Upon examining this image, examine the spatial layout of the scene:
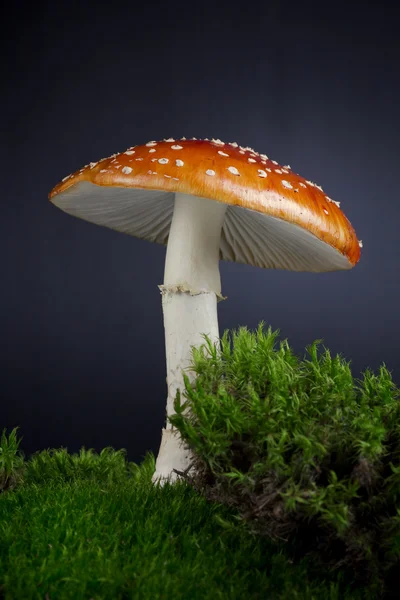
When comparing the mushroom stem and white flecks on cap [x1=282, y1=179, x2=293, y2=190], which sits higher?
white flecks on cap [x1=282, y1=179, x2=293, y2=190]

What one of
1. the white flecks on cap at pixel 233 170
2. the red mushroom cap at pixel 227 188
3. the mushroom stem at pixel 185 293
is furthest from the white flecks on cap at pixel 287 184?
the mushroom stem at pixel 185 293

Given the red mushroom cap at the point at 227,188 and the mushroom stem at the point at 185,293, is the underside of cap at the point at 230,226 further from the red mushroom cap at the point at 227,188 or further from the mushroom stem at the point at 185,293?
the mushroom stem at the point at 185,293

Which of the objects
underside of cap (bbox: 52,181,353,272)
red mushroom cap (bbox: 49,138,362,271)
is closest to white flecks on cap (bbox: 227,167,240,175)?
red mushroom cap (bbox: 49,138,362,271)

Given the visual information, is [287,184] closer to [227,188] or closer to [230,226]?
[227,188]

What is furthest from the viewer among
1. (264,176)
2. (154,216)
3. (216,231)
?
(154,216)

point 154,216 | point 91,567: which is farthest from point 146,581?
point 154,216

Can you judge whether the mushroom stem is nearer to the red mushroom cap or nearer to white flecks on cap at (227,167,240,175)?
the red mushroom cap

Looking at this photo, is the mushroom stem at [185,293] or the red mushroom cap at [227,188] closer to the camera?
the red mushroom cap at [227,188]

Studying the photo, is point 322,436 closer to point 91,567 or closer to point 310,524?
→ point 310,524
